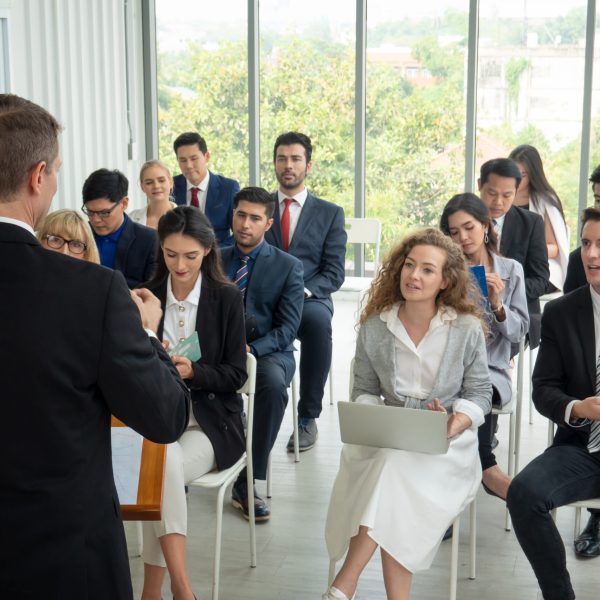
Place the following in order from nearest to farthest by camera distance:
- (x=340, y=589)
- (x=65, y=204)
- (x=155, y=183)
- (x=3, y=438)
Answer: (x=3, y=438) < (x=340, y=589) < (x=155, y=183) < (x=65, y=204)

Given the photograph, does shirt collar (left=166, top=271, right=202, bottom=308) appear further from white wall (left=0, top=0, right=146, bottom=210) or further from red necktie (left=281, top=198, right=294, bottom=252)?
white wall (left=0, top=0, right=146, bottom=210)

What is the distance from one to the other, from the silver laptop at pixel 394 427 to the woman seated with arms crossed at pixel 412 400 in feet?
0.18

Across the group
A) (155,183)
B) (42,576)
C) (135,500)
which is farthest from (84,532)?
(155,183)

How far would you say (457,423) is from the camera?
3.04 metres

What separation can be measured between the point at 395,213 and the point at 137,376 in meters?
6.99

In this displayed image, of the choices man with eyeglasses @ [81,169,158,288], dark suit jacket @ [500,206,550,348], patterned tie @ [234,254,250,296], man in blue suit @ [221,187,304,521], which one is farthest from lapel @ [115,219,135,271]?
dark suit jacket @ [500,206,550,348]

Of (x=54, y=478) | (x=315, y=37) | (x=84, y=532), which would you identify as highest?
(x=315, y=37)

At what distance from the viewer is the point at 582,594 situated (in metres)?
3.20

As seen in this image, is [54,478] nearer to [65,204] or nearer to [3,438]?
[3,438]

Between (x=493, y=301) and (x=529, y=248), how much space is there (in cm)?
95

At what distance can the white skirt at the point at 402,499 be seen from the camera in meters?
2.85

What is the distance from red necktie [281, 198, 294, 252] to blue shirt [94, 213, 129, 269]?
42.0 inches

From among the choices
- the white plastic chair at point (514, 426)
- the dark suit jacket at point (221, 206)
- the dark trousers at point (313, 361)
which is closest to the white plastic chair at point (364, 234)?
the dark suit jacket at point (221, 206)

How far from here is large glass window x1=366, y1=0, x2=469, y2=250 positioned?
811 cm
